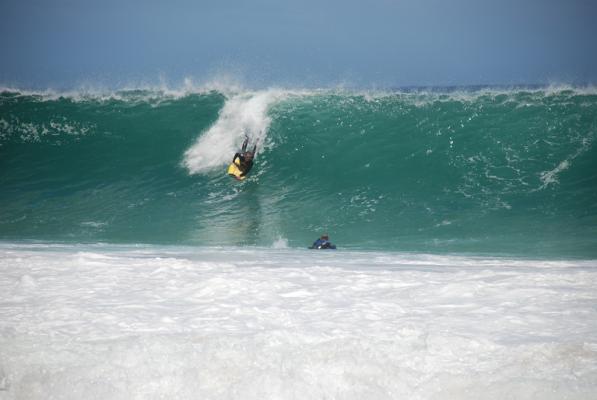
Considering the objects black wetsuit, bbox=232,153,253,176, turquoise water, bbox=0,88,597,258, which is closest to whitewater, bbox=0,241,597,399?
turquoise water, bbox=0,88,597,258

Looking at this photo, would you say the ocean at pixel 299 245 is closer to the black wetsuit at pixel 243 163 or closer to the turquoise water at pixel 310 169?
the turquoise water at pixel 310 169

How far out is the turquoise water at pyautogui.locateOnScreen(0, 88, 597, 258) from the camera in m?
10.5

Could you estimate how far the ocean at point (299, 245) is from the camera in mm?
2811

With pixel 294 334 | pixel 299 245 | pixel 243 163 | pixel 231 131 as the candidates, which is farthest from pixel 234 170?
pixel 294 334

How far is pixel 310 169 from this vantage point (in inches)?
543

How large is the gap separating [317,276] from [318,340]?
1.59 meters

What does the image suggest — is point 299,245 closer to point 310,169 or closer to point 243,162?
point 243,162

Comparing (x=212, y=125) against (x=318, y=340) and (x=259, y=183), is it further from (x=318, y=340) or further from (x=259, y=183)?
(x=318, y=340)

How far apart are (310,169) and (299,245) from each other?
4.29m

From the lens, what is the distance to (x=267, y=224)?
1107cm

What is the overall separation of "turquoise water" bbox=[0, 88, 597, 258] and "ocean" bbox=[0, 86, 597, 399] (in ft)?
0.20

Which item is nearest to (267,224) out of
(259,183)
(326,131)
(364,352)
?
(259,183)

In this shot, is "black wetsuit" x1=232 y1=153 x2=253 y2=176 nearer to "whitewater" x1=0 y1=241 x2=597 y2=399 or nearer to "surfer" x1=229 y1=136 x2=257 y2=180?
"surfer" x1=229 y1=136 x2=257 y2=180

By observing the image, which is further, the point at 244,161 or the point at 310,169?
the point at 310,169
